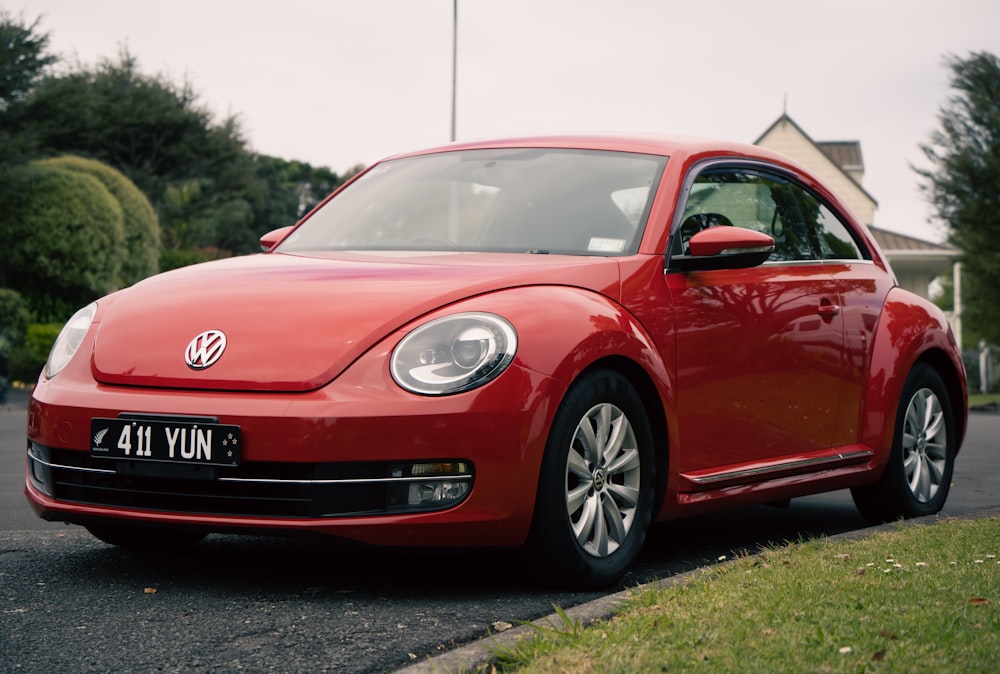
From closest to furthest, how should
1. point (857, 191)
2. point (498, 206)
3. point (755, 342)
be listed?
point (755, 342), point (498, 206), point (857, 191)

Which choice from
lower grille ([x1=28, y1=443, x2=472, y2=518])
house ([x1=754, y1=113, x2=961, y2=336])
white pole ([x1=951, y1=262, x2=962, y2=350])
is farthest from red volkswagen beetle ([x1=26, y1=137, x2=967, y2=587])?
house ([x1=754, y1=113, x2=961, y2=336])

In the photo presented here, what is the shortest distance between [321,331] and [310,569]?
40.7 inches

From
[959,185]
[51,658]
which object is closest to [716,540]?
[51,658]

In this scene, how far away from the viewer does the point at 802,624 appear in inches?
142

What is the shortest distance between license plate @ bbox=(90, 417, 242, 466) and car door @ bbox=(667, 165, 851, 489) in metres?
1.64

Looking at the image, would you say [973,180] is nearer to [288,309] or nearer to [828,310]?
[828,310]

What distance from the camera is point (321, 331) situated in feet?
14.2

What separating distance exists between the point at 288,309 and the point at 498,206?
1.33m

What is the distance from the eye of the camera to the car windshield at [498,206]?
17.2ft

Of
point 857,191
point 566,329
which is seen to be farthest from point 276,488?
point 857,191

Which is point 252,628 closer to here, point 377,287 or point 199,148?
point 377,287

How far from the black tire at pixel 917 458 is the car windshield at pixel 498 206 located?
1.83 meters

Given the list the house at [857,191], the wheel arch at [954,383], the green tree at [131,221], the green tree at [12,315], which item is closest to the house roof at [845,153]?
the house at [857,191]

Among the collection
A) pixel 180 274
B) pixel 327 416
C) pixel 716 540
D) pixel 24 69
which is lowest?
pixel 716 540
